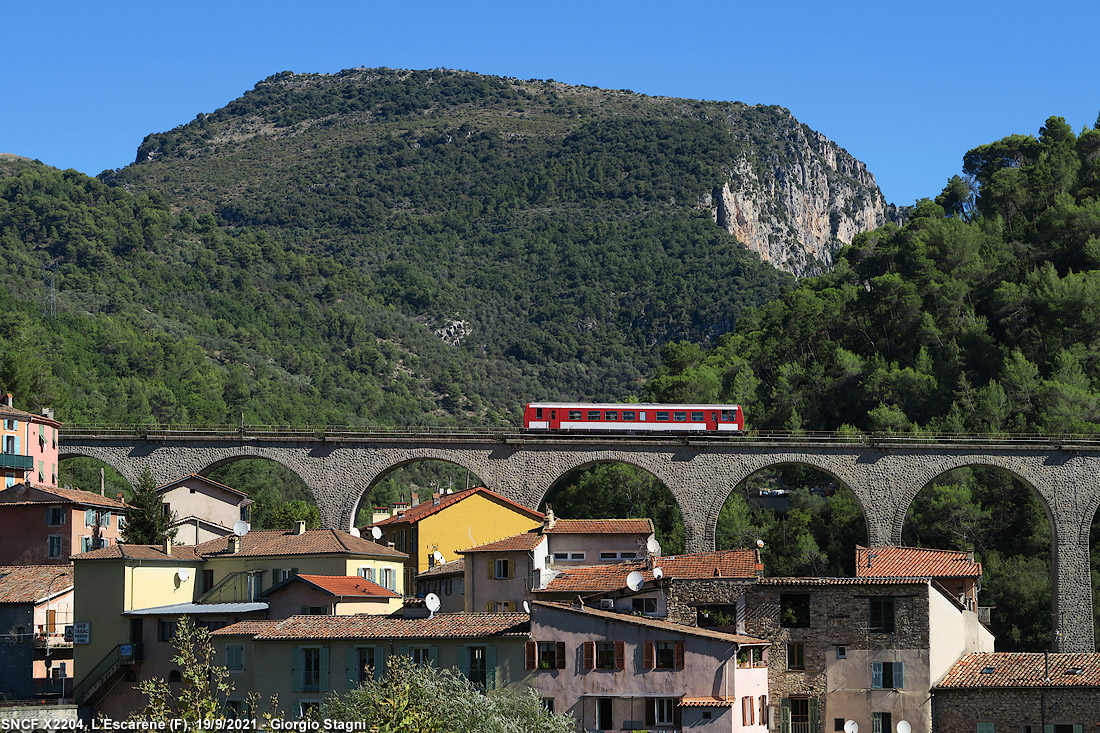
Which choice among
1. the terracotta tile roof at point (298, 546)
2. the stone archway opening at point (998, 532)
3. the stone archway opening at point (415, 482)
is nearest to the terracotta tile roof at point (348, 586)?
the terracotta tile roof at point (298, 546)

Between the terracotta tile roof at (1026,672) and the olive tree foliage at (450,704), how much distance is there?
32.7 feet

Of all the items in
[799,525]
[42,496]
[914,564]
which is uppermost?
[42,496]

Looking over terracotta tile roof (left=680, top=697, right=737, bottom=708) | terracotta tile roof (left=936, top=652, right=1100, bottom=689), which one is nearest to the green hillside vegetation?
terracotta tile roof (left=936, top=652, right=1100, bottom=689)

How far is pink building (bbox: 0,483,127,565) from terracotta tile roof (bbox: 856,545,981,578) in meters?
26.0

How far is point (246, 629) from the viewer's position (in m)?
39.0

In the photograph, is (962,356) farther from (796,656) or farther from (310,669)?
(310,669)

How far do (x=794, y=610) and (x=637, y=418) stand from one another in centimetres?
3273

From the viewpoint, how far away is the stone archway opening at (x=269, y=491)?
81.8 m

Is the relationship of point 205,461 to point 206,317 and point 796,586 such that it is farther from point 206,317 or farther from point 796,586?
point 206,317

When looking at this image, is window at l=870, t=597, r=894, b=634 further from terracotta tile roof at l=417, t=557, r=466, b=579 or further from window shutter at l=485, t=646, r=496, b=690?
terracotta tile roof at l=417, t=557, r=466, b=579

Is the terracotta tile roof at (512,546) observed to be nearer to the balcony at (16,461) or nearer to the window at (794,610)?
the window at (794,610)

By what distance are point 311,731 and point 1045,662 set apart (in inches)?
664

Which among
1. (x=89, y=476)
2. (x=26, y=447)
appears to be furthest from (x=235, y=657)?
(x=89, y=476)

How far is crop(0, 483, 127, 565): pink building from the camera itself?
176 feet
